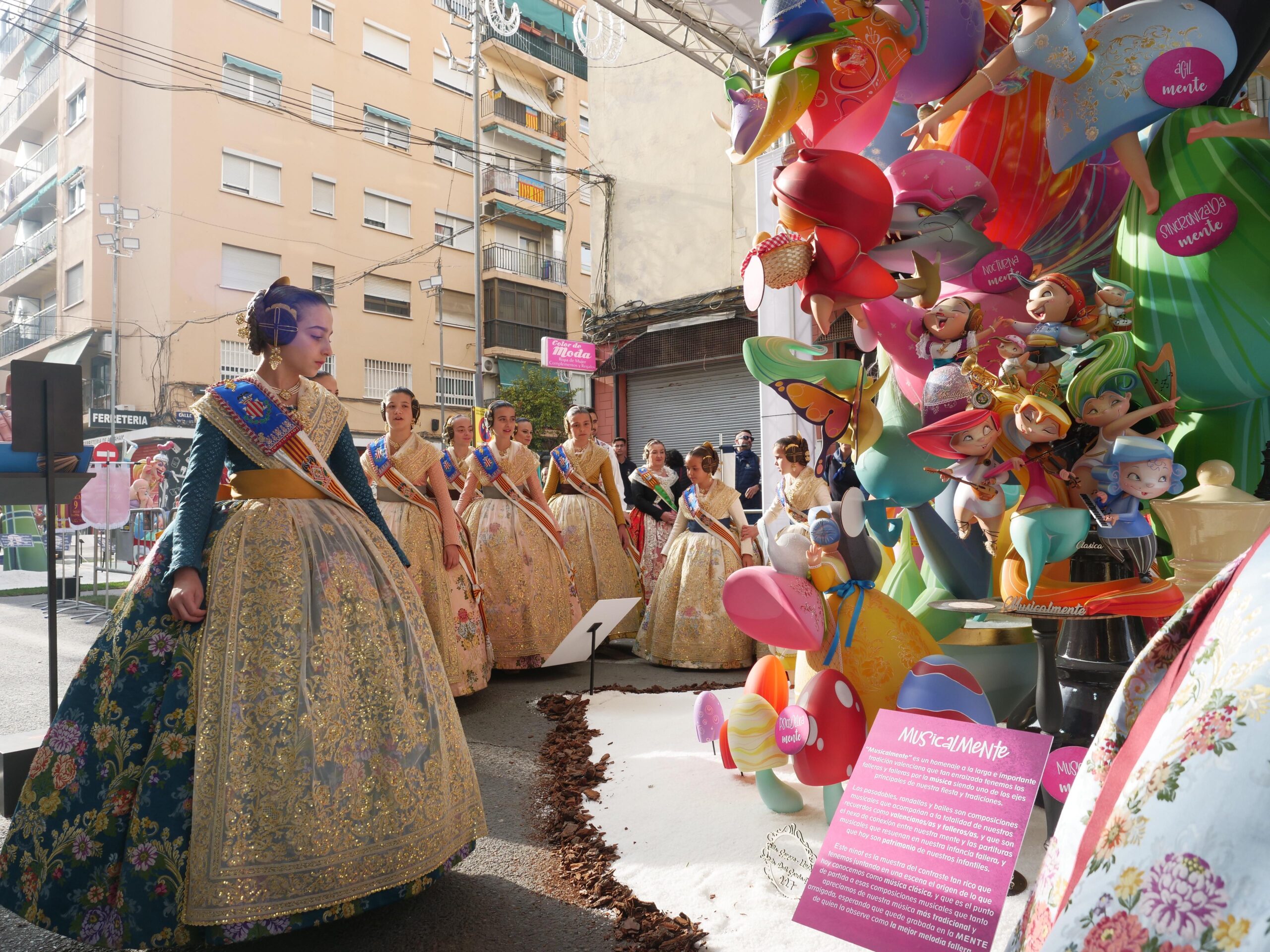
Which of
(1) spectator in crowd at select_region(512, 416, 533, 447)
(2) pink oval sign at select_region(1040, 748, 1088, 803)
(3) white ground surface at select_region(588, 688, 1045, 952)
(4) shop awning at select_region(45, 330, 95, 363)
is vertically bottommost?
(3) white ground surface at select_region(588, 688, 1045, 952)

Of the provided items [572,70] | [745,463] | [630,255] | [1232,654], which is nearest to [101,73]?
[572,70]

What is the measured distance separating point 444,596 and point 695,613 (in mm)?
1920

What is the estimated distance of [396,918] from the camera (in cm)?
240

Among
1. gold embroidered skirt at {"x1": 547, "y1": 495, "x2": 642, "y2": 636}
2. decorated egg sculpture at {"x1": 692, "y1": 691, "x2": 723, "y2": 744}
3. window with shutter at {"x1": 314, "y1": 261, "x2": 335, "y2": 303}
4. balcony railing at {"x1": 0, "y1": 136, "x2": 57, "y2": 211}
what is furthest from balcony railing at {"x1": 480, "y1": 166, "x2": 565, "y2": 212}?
decorated egg sculpture at {"x1": 692, "y1": 691, "x2": 723, "y2": 744}

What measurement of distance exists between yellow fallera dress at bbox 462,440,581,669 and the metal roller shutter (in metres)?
6.43

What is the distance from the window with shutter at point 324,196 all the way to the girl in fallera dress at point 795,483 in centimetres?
1932

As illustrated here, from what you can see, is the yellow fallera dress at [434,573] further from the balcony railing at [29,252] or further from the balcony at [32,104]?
the balcony at [32,104]

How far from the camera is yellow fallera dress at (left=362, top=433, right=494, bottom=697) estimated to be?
482cm

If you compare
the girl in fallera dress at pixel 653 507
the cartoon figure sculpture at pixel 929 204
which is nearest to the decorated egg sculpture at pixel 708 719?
the cartoon figure sculpture at pixel 929 204

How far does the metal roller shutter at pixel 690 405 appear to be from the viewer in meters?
12.4

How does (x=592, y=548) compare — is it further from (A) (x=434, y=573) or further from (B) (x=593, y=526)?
(A) (x=434, y=573)

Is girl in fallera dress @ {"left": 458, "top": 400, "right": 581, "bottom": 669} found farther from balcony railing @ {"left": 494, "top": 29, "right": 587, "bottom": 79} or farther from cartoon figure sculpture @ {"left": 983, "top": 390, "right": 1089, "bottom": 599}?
balcony railing @ {"left": 494, "top": 29, "right": 587, "bottom": 79}

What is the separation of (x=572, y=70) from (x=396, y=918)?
27688 mm

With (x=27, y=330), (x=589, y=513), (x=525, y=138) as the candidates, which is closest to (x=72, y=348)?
(x=27, y=330)
